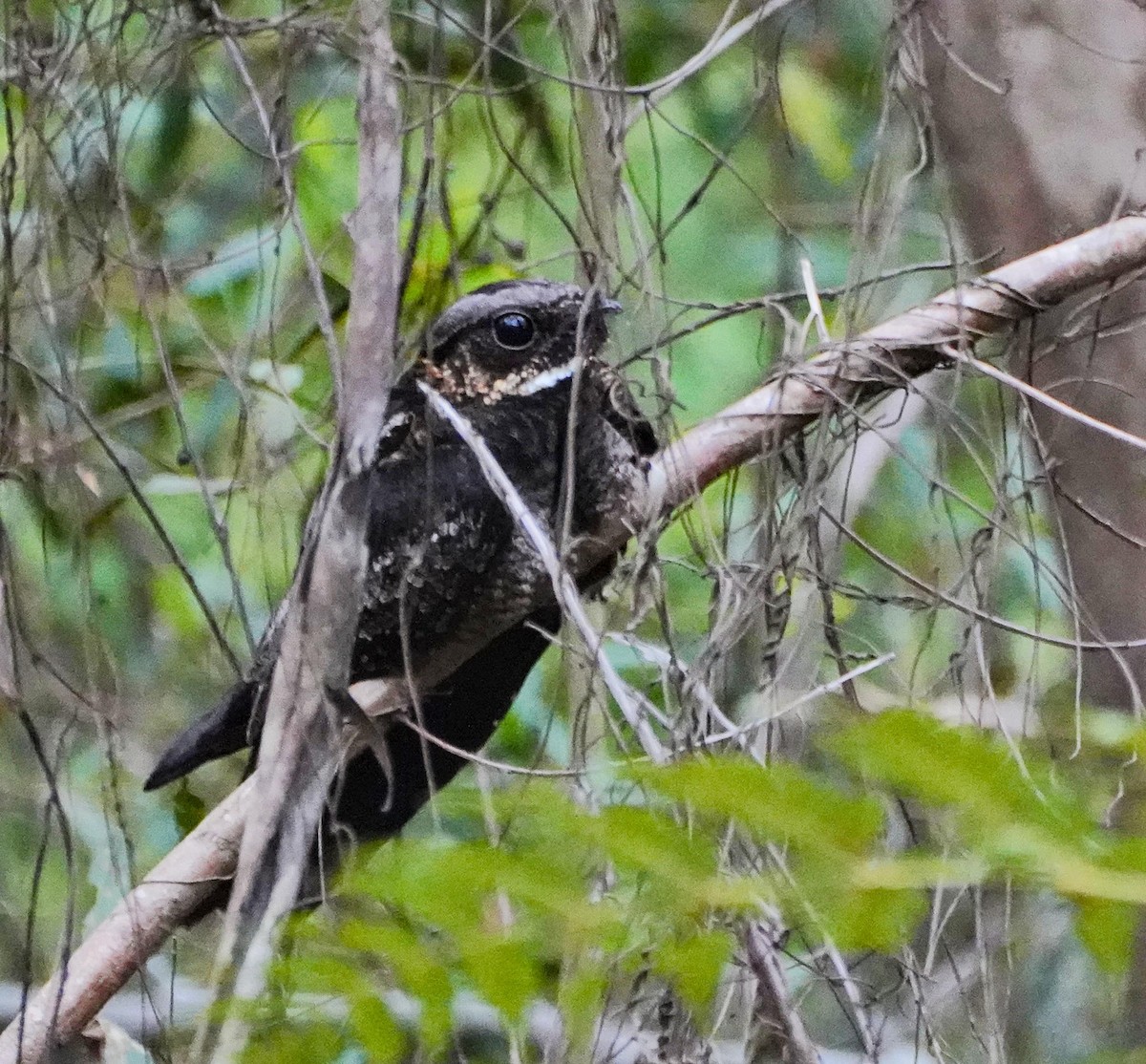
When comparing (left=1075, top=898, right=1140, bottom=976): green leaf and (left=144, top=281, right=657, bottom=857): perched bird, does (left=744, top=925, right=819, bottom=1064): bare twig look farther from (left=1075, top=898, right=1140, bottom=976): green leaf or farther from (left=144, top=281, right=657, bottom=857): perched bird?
(left=144, top=281, right=657, bottom=857): perched bird

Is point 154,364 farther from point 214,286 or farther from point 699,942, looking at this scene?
point 699,942

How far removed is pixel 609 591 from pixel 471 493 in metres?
0.33

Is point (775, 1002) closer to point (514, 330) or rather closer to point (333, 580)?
point (333, 580)

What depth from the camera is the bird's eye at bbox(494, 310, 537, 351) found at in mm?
1832

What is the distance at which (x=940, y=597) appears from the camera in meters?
1.31

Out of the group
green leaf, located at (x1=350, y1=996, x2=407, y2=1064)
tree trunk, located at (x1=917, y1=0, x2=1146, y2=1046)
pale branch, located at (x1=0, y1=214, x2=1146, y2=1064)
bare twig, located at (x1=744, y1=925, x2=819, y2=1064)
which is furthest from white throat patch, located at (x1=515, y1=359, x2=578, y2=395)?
green leaf, located at (x1=350, y1=996, x2=407, y2=1064)

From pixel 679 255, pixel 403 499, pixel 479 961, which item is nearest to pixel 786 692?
pixel 403 499

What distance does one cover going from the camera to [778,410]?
1.46 meters

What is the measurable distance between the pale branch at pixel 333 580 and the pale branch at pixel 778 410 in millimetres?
172

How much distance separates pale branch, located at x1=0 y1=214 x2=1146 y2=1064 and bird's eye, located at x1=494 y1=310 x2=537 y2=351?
308mm

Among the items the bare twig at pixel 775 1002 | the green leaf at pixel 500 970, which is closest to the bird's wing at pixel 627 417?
the bare twig at pixel 775 1002

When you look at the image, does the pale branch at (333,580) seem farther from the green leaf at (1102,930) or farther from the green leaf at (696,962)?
the green leaf at (1102,930)

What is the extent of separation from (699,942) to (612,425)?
1.17 m

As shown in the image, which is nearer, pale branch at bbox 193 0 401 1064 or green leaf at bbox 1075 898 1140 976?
green leaf at bbox 1075 898 1140 976
